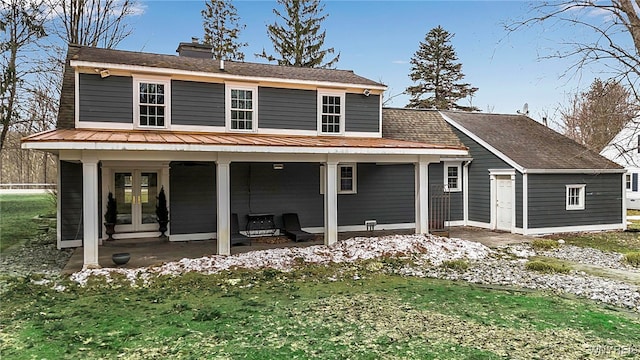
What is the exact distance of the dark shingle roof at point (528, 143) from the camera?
1557cm

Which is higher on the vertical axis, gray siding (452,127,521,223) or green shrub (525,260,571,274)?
gray siding (452,127,521,223)

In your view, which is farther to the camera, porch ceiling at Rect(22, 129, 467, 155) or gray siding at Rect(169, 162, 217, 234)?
gray siding at Rect(169, 162, 217, 234)

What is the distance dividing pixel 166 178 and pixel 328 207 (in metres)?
5.07

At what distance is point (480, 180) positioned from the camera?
52.6 feet

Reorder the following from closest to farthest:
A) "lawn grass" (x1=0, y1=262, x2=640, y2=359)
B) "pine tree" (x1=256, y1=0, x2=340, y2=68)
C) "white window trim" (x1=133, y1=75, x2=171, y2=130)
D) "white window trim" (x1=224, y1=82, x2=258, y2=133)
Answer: "lawn grass" (x1=0, y1=262, x2=640, y2=359) < "white window trim" (x1=133, y1=75, x2=171, y2=130) < "white window trim" (x1=224, y1=82, x2=258, y2=133) < "pine tree" (x1=256, y1=0, x2=340, y2=68)

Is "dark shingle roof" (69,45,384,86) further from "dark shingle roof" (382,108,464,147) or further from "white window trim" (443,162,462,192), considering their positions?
"white window trim" (443,162,462,192)

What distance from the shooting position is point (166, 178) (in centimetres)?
1276

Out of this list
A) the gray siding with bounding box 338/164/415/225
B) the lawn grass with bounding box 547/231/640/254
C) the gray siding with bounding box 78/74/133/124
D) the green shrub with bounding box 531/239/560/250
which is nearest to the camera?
the gray siding with bounding box 78/74/133/124

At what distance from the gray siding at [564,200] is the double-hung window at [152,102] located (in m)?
11.9

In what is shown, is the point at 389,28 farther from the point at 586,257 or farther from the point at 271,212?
the point at 586,257

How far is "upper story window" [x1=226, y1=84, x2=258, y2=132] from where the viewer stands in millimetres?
12961

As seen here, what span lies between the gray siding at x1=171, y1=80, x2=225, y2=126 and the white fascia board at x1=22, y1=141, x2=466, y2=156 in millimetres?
3617

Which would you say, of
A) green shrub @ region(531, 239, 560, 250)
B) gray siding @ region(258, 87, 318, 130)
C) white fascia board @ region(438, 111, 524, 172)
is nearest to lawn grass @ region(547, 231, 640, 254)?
green shrub @ region(531, 239, 560, 250)

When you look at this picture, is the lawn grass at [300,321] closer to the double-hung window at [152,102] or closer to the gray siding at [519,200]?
the double-hung window at [152,102]
